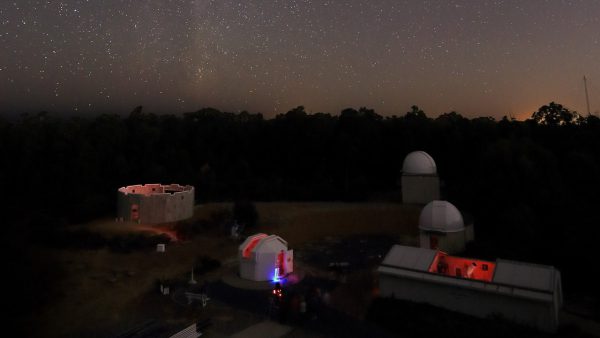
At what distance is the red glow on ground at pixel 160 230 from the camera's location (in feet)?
81.0

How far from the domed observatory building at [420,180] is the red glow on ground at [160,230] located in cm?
1768

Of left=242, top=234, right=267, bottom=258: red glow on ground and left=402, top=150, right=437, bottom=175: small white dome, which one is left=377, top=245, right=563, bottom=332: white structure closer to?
left=242, top=234, right=267, bottom=258: red glow on ground

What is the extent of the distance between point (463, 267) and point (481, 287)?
3.04 meters

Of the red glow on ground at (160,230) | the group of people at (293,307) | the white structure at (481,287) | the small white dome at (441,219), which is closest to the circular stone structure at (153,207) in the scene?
the red glow on ground at (160,230)

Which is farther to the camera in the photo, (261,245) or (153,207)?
(153,207)

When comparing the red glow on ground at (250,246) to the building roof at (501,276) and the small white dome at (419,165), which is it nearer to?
the building roof at (501,276)

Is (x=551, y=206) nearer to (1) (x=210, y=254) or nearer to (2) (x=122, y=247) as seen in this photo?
(1) (x=210, y=254)

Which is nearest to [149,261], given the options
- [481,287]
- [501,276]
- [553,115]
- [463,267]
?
[463,267]

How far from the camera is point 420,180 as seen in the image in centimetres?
3081

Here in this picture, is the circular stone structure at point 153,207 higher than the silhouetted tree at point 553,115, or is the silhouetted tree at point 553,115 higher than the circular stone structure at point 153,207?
the silhouetted tree at point 553,115

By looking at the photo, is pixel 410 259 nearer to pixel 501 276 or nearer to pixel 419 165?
pixel 501 276

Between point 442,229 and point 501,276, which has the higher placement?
point 442,229

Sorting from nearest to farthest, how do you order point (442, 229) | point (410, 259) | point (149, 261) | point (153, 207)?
point (410, 259) < point (442, 229) < point (149, 261) < point (153, 207)

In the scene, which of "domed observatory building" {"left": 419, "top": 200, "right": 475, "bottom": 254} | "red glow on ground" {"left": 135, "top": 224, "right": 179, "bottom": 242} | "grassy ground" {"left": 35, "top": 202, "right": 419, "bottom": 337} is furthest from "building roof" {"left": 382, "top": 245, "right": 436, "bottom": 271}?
"red glow on ground" {"left": 135, "top": 224, "right": 179, "bottom": 242}
